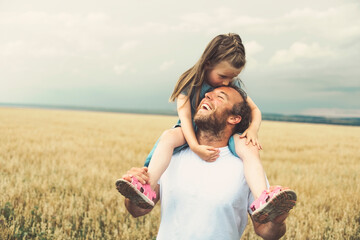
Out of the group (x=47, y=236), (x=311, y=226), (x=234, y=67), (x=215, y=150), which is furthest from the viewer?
(x=311, y=226)

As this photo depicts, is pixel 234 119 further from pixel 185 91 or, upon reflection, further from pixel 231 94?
pixel 185 91

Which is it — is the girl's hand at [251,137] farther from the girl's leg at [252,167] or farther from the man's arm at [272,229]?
the man's arm at [272,229]

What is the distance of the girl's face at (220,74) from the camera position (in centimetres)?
320

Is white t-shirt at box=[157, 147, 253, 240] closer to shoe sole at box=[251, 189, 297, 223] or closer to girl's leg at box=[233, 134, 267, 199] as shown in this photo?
girl's leg at box=[233, 134, 267, 199]

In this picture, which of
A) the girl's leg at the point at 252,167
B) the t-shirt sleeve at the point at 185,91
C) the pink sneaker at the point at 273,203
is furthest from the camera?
the t-shirt sleeve at the point at 185,91

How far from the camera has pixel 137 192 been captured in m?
2.16

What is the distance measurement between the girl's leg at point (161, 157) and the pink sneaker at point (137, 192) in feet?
0.44

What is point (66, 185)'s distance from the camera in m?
5.54

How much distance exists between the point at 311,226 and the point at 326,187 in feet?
8.55

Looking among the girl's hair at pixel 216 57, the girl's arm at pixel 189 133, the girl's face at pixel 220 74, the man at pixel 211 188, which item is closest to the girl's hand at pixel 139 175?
the man at pixel 211 188

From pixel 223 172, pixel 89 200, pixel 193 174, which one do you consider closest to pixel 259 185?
pixel 223 172

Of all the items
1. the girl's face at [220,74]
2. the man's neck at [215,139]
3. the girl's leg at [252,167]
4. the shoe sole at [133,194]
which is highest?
the girl's face at [220,74]

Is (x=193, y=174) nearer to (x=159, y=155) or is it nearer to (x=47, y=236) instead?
(x=159, y=155)

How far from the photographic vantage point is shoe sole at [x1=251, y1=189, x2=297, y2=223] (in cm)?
197
